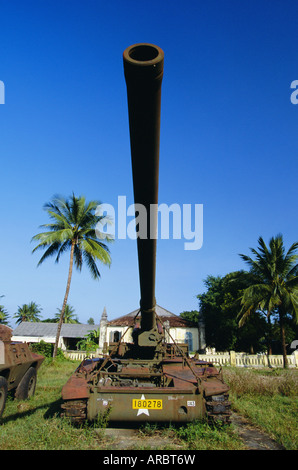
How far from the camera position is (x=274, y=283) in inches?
674

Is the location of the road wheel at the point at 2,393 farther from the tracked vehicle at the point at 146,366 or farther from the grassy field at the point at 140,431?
the tracked vehicle at the point at 146,366

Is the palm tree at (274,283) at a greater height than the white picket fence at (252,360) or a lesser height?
greater

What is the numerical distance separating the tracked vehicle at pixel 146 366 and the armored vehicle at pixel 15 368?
1.43m

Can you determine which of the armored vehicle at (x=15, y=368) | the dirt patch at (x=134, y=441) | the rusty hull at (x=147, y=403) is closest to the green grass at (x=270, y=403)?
the rusty hull at (x=147, y=403)

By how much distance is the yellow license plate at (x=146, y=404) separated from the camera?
4430 mm

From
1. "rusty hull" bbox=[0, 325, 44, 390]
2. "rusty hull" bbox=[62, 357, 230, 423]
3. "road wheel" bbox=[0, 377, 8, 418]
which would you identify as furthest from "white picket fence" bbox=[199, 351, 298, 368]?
"road wheel" bbox=[0, 377, 8, 418]

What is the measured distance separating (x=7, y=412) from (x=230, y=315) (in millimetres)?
21022

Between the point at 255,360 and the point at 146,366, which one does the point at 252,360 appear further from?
the point at 146,366

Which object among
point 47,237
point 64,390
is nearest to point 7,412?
point 64,390

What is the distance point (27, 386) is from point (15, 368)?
3.47 feet

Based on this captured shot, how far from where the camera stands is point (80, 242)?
16.9m

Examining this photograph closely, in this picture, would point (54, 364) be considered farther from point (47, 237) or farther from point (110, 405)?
point (110, 405)

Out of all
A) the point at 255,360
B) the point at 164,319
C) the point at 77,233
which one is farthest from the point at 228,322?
the point at 77,233

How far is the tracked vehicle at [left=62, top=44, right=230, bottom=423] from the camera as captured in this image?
1.51 meters
